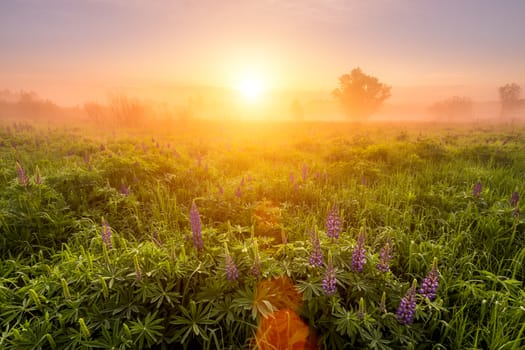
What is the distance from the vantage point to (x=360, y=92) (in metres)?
45.8

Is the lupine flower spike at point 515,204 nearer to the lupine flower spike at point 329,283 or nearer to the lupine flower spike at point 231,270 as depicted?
the lupine flower spike at point 329,283

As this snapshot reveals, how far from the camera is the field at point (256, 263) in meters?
1.77

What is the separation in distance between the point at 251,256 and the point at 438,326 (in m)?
1.79

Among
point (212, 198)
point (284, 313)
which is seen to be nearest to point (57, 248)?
point (212, 198)

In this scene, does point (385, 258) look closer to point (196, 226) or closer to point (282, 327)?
point (282, 327)

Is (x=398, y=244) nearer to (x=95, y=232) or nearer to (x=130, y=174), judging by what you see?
(x=95, y=232)

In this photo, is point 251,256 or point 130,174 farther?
point 130,174

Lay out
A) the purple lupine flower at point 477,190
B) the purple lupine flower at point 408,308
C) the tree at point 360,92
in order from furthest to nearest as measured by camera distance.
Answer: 1. the tree at point 360,92
2. the purple lupine flower at point 477,190
3. the purple lupine flower at point 408,308

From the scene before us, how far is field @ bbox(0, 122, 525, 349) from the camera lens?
1767mm

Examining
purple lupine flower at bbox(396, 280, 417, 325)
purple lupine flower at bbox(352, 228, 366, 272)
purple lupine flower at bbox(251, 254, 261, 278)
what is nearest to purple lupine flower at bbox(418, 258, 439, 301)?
purple lupine flower at bbox(396, 280, 417, 325)

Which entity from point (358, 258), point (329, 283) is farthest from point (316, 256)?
point (358, 258)

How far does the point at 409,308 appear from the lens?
5.52 ft

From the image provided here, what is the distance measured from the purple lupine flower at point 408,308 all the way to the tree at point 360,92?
164 feet

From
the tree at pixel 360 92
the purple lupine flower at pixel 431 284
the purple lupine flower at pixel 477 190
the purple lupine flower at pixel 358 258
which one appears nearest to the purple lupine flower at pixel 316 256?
the purple lupine flower at pixel 358 258
